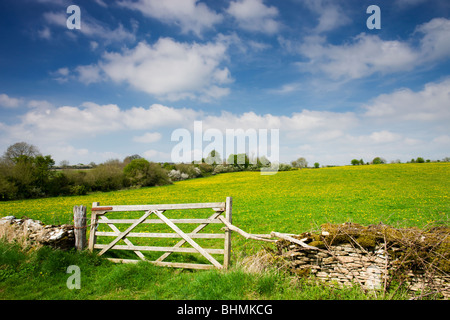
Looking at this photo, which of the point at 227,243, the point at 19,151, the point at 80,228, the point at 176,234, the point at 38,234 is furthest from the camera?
the point at 19,151

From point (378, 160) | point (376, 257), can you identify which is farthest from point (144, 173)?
point (378, 160)

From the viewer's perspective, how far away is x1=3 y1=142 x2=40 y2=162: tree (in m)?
35.2

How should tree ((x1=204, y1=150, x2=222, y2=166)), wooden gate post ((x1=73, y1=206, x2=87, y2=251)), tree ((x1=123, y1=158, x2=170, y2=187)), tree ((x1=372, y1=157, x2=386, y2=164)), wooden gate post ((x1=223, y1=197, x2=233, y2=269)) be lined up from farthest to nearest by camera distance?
tree ((x1=204, y1=150, x2=222, y2=166))
tree ((x1=372, y1=157, x2=386, y2=164))
tree ((x1=123, y1=158, x2=170, y2=187))
wooden gate post ((x1=73, y1=206, x2=87, y2=251))
wooden gate post ((x1=223, y1=197, x2=233, y2=269))

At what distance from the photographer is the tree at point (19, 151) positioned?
35156 mm

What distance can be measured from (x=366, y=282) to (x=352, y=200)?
1927 cm

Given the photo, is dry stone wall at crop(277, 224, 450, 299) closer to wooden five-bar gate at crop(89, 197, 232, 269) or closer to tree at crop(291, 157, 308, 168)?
wooden five-bar gate at crop(89, 197, 232, 269)

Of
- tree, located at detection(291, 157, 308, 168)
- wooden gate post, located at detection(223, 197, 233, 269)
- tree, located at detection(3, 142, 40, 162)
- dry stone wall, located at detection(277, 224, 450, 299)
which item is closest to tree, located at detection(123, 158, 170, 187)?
tree, located at detection(3, 142, 40, 162)

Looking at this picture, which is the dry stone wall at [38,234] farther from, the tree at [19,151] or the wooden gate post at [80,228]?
the tree at [19,151]

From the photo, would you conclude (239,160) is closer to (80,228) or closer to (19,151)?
(19,151)

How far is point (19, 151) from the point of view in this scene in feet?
119

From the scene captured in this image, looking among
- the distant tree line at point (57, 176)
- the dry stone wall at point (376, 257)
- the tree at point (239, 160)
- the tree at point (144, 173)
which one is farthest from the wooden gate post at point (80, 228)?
the tree at point (239, 160)
